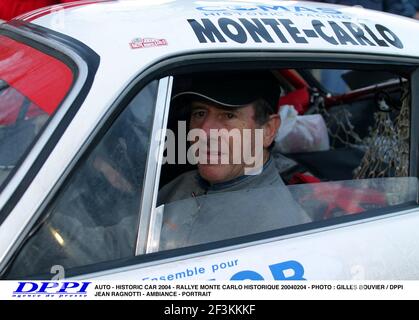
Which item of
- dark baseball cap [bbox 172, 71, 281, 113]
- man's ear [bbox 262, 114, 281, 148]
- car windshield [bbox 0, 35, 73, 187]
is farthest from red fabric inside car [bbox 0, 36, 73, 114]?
man's ear [bbox 262, 114, 281, 148]

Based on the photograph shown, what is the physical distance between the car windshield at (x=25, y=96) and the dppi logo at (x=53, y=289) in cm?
26

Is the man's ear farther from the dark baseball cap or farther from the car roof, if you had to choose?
the car roof

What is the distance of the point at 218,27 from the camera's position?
2018mm

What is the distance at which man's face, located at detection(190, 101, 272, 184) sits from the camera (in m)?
2.28

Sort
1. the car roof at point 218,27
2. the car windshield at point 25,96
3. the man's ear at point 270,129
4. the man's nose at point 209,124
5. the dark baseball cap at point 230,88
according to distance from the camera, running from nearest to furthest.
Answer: the car windshield at point 25,96 < the car roof at point 218,27 < the dark baseball cap at point 230,88 < the man's nose at point 209,124 < the man's ear at point 270,129

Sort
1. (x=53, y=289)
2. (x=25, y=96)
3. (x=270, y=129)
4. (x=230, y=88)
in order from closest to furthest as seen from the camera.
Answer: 1. (x=53, y=289)
2. (x=25, y=96)
3. (x=230, y=88)
4. (x=270, y=129)

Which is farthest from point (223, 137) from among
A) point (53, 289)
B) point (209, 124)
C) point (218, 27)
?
point (53, 289)

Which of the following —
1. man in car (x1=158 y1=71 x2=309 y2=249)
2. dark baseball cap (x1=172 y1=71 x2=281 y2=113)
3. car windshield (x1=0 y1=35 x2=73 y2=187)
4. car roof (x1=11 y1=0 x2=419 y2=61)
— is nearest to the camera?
car windshield (x1=0 y1=35 x2=73 y2=187)

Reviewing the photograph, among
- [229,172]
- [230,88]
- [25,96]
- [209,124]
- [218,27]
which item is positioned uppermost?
[218,27]

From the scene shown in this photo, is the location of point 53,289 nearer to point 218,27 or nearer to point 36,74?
point 36,74

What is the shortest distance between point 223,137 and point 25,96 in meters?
0.69

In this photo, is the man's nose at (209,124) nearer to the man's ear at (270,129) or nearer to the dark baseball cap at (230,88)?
the dark baseball cap at (230,88)

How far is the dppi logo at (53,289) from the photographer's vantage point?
1660 mm

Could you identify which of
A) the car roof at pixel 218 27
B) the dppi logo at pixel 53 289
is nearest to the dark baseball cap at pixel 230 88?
the car roof at pixel 218 27
